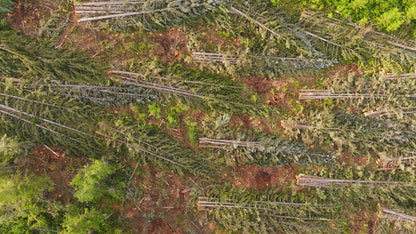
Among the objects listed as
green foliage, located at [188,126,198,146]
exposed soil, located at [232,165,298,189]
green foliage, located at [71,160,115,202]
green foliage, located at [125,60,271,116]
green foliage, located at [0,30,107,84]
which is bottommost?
exposed soil, located at [232,165,298,189]

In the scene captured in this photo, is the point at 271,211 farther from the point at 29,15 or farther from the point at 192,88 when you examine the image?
the point at 29,15

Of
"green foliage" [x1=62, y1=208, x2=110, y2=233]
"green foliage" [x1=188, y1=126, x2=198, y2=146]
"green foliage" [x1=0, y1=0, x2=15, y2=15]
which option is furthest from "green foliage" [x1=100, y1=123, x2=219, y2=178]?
"green foliage" [x1=0, y1=0, x2=15, y2=15]

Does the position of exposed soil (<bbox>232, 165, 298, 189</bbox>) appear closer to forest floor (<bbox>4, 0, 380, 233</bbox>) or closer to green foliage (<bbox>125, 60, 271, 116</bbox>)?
forest floor (<bbox>4, 0, 380, 233</bbox>)

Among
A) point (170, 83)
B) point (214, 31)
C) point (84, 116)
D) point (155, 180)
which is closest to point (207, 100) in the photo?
point (170, 83)

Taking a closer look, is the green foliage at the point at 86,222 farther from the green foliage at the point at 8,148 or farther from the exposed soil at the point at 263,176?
the exposed soil at the point at 263,176

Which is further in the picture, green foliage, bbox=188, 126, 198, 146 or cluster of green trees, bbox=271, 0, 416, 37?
green foliage, bbox=188, 126, 198, 146

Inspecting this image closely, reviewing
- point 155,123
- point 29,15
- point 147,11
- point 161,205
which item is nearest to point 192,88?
point 155,123

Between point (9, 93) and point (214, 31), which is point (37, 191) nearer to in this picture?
point (9, 93)

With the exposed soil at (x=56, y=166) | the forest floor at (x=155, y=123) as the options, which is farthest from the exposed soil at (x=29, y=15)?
the exposed soil at (x=56, y=166)

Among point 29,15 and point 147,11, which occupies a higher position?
point 147,11

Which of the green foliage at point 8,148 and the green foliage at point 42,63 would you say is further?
the green foliage at point 42,63
